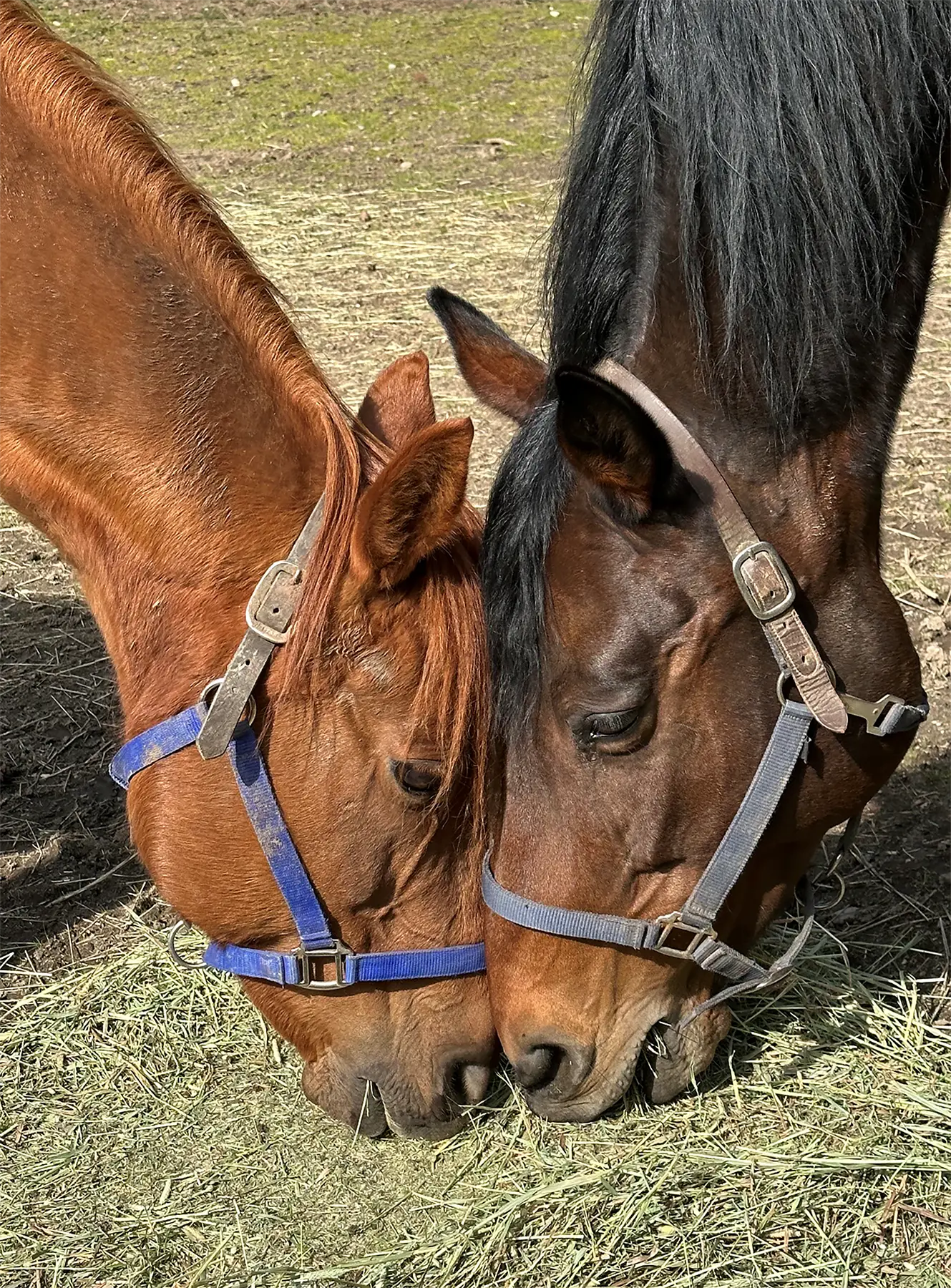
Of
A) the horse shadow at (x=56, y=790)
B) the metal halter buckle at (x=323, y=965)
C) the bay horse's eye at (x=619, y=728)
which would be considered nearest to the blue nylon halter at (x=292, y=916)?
the metal halter buckle at (x=323, y=965)

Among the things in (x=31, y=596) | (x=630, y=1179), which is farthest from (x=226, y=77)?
(x=630, y=1179)

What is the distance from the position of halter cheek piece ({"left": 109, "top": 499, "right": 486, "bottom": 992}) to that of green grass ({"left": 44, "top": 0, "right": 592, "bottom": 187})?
24.8 feet

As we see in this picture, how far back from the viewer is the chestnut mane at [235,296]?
92.9 inches

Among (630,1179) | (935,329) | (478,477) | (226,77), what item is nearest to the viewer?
(630,1179)

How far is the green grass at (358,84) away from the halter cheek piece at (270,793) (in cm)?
755

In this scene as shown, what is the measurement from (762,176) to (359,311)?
528cm

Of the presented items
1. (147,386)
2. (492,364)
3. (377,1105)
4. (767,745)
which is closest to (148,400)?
(147,386)

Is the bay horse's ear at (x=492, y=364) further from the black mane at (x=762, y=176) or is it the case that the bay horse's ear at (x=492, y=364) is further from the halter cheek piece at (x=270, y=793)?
the halter cheek piece at (x=270, y=793)

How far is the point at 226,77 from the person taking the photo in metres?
11.3

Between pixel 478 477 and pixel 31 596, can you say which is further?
pixel 478 477

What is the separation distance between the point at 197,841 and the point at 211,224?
1.19m

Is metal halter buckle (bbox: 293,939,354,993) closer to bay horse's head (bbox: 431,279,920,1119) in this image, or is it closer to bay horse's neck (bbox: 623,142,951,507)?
bay horse's head (bbox: 431,279,920,1119)

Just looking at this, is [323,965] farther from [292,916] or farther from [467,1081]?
[467,1081]

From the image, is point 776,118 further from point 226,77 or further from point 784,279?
point 226,77
